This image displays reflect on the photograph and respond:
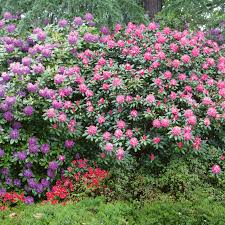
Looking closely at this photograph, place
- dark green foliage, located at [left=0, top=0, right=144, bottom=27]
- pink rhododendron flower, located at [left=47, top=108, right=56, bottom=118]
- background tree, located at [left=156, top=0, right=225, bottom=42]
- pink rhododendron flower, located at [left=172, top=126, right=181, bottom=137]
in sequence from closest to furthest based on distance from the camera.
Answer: pink rhododendron flower, located at [left=172, top=126, right=181, bottom=137] → pink rhododendron flower, located at [left=47, top=108, right=56, bottom=118] → dark green foliage, located at [left=0, top=0, right=144, bottom=27] → background tree, located at [left=156, top=0, right=225, bottom=42]

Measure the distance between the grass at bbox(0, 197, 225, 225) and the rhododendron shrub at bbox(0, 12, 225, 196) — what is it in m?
0.70

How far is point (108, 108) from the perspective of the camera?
5625 mm

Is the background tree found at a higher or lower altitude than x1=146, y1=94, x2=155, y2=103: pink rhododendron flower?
higher

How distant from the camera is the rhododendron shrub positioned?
514cm

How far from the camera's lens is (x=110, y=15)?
749 cm

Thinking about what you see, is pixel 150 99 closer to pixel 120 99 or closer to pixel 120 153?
pixel 120 99

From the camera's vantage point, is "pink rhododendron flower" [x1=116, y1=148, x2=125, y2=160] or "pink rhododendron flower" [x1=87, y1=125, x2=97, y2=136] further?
"pink rhododendron flower" [x1=87, y1=125, x2=97, y2=136]

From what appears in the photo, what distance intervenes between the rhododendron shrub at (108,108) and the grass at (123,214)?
70cm

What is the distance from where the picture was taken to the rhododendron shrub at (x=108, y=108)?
5.14 m

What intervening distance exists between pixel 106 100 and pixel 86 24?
7.27ft

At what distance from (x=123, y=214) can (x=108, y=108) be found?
5.46 ft

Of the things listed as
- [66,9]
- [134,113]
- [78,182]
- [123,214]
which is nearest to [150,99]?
[134,113]

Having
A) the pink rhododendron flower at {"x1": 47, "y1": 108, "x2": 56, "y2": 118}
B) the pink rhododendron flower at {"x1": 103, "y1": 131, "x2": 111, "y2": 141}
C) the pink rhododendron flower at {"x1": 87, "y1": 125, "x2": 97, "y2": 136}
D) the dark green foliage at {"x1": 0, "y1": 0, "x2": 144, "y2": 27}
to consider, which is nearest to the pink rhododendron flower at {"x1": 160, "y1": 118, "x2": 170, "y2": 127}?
the pink rhododendron flower at {"x1": 103, "y1": 131, "x2": 111, "y2": 141}

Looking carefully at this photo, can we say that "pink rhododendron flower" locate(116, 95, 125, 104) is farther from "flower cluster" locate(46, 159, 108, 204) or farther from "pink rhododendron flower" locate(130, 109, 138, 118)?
"flower cluster" locate(46, 159, 108, 204)
